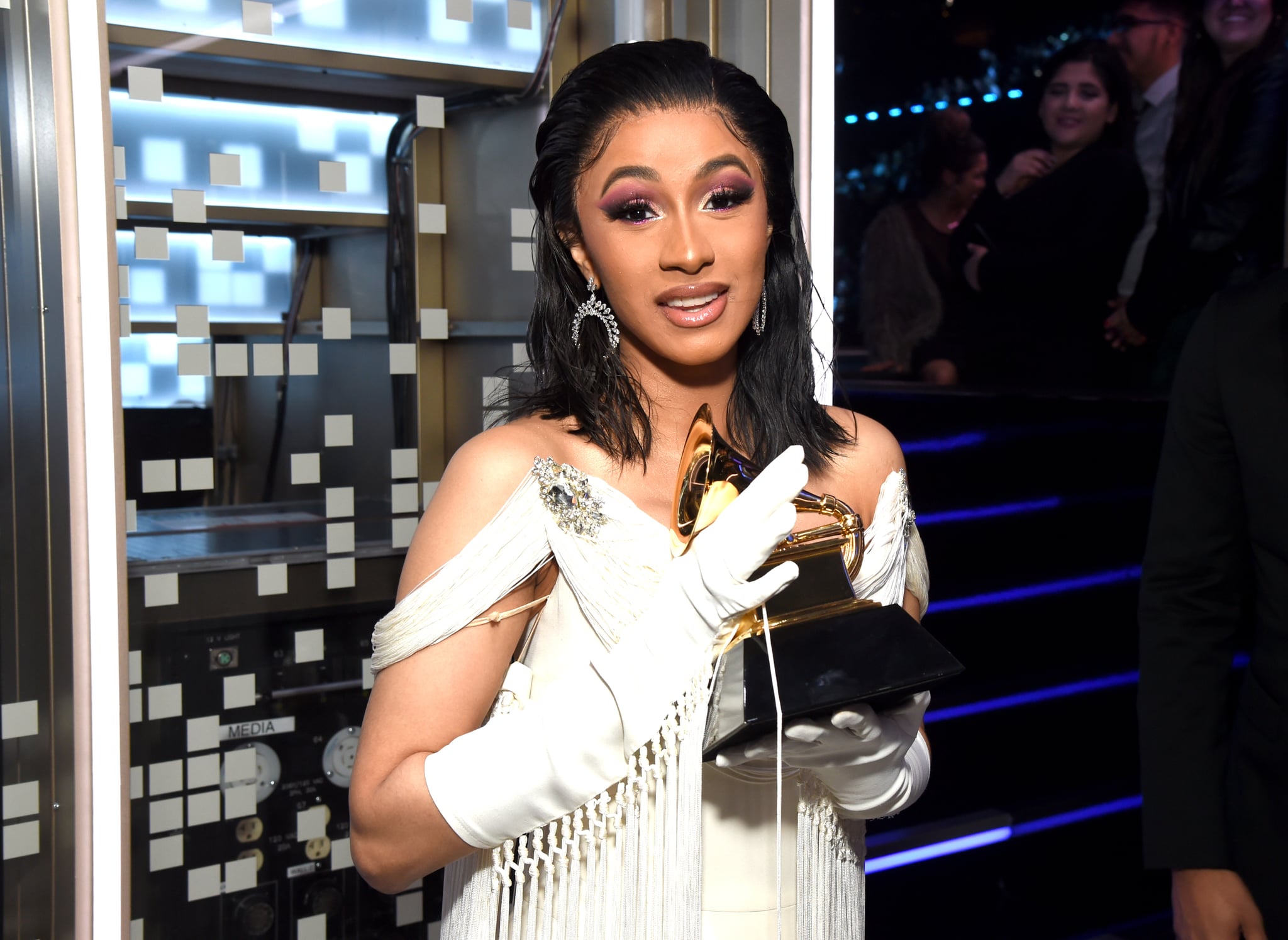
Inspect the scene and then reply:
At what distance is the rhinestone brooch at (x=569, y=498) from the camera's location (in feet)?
3.58

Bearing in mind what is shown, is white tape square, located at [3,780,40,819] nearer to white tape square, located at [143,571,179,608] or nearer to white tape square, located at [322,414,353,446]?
white tape square, located at [143,571,179,608]

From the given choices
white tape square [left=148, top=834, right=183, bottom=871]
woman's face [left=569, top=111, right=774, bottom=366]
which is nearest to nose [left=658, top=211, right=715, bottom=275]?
woman's face [left=569, top=111, right=774, bottom=366]

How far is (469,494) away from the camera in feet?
3.51

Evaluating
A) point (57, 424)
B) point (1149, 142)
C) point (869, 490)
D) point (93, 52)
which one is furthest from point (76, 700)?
point (1149, 142)

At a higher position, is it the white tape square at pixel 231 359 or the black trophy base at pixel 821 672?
the white tape square at pixel 231 359

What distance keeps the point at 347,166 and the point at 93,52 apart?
1.08 feet

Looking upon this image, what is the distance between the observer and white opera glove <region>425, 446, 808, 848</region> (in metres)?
0.92

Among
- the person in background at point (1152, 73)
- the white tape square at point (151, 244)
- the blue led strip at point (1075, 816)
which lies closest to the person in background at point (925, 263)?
the person in background at point (1152, 73)

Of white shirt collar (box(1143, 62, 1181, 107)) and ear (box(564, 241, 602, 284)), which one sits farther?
white shirt collar (box(1143, 62, 1181, 107))

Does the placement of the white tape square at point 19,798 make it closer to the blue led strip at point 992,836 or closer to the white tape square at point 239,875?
the white tape square at point 239,875

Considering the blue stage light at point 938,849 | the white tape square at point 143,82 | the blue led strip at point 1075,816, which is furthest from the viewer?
the blue led strip at point 1075,816

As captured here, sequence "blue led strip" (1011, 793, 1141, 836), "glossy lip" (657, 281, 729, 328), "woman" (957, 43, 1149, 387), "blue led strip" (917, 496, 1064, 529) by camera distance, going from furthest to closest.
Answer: "woman" (957, 43, 1149, 387), "blue led strip" (917, 496, 1064, 529), "blue led strip" (1011, 793, 1141, 836), "glossy lip" (657, 281, 729, 328)

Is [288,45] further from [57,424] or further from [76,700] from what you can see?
[76,700]

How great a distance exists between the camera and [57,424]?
4.27 ft
